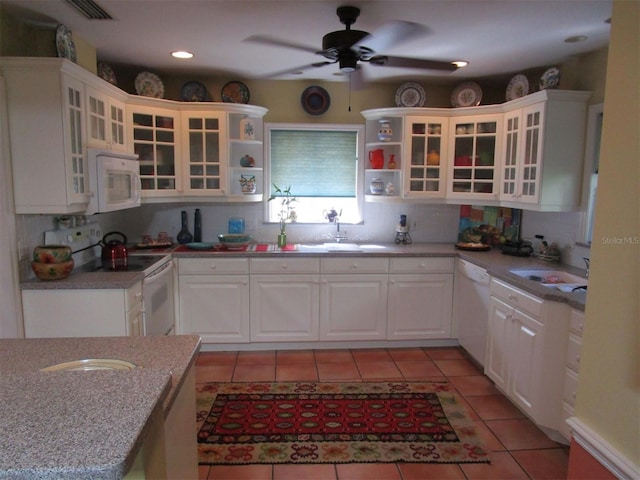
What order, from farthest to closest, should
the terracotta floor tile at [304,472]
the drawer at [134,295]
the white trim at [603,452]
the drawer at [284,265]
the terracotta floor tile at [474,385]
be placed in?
the drawer at [284,265], the terracotta floor tile at [474,385], the drawer at [134,295], the terracotta floor tile at [304,472], the white trim at [603,452]

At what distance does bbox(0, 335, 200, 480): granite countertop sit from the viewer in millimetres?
852

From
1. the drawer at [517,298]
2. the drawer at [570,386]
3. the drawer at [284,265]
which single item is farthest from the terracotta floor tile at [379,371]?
the drawer at [570,386]

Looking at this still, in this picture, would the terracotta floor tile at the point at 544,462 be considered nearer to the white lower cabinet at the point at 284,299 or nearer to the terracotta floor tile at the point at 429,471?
the terracotta floor tile at the point at 429,471

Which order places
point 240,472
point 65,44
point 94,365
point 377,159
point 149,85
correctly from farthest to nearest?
1. point 377,159
2. point 149,85
3. point 65,44
4. point 240,472
5. point 94,365

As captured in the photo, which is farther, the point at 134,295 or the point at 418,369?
the point at 418,369

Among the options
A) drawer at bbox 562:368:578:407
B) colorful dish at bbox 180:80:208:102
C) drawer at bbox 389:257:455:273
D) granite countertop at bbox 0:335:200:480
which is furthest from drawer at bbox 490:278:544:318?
colorful dish at bbox 180:80:208:102

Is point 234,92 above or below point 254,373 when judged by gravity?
above

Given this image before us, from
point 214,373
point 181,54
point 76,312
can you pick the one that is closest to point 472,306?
point 214,373

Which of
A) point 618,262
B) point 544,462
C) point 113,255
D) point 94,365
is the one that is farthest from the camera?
point 113,255

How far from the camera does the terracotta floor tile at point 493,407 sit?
294 cm

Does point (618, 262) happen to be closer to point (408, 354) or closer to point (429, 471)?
point (429, 471)

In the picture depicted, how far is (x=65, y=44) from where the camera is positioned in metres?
2.67

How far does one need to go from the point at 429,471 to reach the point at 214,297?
7.30 feet

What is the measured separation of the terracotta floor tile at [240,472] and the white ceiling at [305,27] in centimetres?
249
